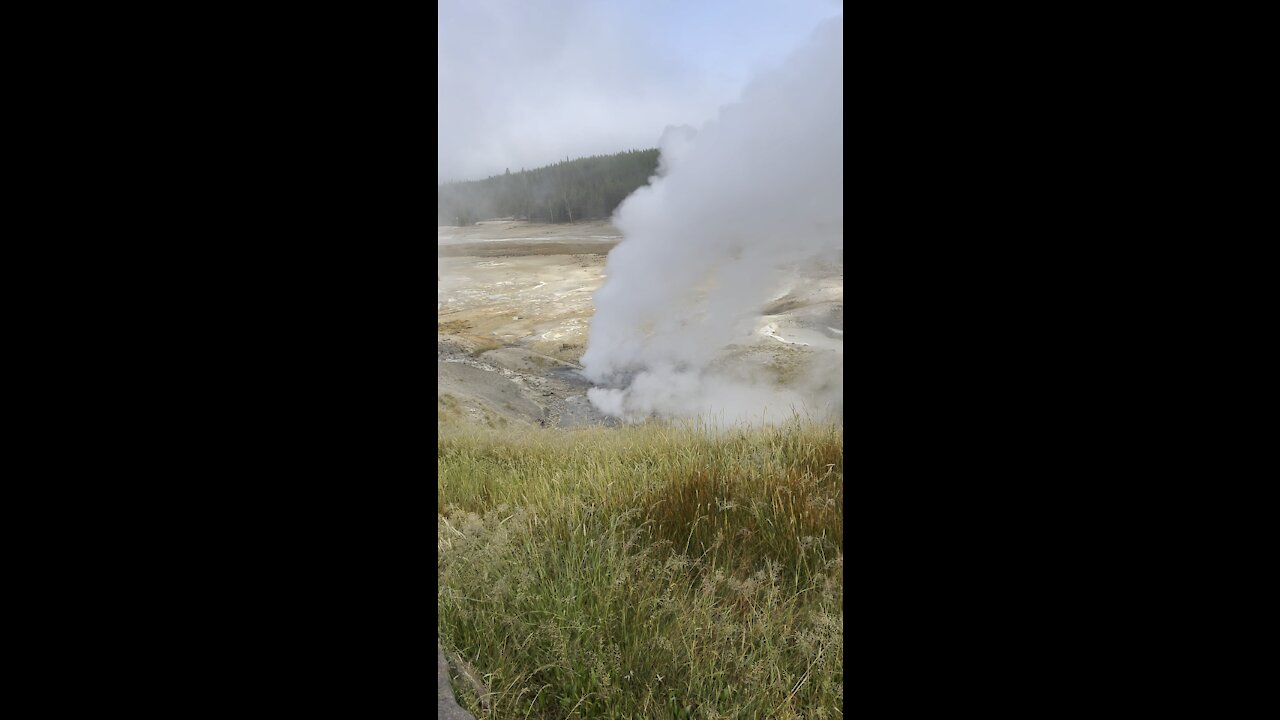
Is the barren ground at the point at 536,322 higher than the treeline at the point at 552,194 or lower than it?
lower

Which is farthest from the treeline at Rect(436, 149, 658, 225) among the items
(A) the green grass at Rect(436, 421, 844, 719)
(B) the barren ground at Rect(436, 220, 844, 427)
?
(A) the green grass at Rect(436, 421, 844, 719)

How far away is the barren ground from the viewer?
2.66 meters

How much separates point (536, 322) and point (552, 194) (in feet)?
1.74

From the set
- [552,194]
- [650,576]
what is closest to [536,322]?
[552,194]

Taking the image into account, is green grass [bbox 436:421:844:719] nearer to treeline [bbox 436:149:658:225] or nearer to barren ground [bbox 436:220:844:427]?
barren ground [bbox 436:220:844:427]

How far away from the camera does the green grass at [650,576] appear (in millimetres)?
1302

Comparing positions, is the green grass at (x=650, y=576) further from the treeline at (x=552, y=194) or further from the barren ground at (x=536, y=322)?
the treeline at (x=552, y=194)

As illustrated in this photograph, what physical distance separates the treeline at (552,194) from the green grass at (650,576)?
97 cm

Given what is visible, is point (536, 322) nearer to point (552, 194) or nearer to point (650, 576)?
point (552, 194)

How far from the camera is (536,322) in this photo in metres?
2.82

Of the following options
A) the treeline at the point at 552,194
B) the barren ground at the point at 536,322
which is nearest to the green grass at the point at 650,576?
the barren ground at the point at 536,322
